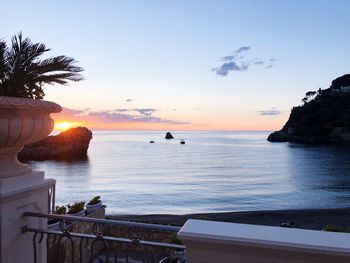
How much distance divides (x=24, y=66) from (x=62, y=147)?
106008 mm

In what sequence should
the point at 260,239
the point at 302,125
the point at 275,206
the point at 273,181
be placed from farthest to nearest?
the point at 302,125, the point at 273,181, the point at 275,206, the point at 260,239

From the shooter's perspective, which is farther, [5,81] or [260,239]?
[5,81]

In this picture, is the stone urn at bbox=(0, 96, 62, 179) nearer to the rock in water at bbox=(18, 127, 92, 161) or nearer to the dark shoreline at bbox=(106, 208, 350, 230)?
the dark shoreline at bbox=(106, 208, 350, 230)

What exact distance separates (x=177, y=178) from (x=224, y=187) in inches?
472

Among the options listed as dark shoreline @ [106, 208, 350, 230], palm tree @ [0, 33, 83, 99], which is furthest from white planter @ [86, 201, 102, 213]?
dark shoreline @ [106, 208, 350, 230]

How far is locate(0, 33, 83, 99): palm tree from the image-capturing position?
5691 mm

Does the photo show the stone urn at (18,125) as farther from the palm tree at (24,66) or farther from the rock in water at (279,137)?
the rock in water at (279,137)

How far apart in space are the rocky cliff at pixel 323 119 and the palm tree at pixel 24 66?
149 m

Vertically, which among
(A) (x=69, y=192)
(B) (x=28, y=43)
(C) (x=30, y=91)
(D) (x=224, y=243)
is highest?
(B) (x=28, y=43)

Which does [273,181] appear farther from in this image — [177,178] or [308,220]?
[308,220]

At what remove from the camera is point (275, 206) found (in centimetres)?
3788

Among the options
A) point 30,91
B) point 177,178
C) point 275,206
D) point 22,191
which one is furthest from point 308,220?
point 177,178

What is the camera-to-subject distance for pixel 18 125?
2.74 m

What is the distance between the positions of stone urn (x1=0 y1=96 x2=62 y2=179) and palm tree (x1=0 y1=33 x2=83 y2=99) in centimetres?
289
